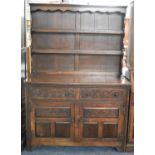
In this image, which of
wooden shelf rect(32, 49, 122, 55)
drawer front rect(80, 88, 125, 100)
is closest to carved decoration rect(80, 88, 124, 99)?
drawer front rect(80, 88, 125, 100)

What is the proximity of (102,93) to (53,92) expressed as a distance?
0.51m

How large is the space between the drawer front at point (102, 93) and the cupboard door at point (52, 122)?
0.59 feet

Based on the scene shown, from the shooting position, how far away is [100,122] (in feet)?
7.53

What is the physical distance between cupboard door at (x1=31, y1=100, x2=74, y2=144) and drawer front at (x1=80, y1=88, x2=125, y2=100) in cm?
18

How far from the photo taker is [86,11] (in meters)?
2.50

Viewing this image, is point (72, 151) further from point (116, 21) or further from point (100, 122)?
point (116, 21)

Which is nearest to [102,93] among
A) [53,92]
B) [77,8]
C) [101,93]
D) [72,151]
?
[101,93]

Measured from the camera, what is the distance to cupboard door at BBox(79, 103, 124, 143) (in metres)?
2.27

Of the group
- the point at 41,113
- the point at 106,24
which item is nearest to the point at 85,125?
the point at 41,113

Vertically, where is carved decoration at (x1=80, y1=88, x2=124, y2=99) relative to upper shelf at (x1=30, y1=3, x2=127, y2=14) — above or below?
below

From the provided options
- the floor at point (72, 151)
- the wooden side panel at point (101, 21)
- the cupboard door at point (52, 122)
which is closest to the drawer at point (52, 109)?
the cupboard door at point (52, 122)

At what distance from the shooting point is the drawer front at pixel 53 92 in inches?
87.4

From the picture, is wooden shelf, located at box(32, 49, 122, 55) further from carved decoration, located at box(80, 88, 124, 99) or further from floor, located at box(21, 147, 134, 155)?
floor, located at box(21, 147, 134, 155)
